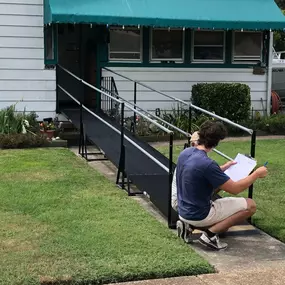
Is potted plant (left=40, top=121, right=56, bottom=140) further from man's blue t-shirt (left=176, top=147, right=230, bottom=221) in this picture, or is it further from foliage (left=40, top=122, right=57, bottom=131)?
man's blue t-shirt (left=176, top=147, right=230, bottom=221)

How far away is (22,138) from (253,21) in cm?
552

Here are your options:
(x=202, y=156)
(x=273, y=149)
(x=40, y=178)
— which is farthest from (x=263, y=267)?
(x=273, y=149)

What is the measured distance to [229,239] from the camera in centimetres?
535

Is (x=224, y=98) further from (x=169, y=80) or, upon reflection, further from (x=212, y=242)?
(x=212, y=242)

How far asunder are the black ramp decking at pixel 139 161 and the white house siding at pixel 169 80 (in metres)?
1.51

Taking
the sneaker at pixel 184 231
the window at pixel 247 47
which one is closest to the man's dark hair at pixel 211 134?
the sneaker at pixel 184 231

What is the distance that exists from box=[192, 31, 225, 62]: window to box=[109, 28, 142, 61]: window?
1375 millimetres

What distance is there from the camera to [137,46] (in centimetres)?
1238

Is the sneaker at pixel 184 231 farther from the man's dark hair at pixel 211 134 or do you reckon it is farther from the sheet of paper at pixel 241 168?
the man's dark hair at pixel 211 134

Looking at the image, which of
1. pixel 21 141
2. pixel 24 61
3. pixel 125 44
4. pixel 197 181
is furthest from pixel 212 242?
pixel 125 44

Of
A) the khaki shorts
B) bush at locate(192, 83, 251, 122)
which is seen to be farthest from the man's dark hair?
bush at locate(192, 83, 251, 122)

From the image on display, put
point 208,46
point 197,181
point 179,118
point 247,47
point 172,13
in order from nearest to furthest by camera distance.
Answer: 1. point 197,181
2. point 172,13
3. point 179,118
4. point 208,46
5. point 247,47

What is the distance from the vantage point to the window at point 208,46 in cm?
1276

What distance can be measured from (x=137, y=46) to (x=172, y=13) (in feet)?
4.67
